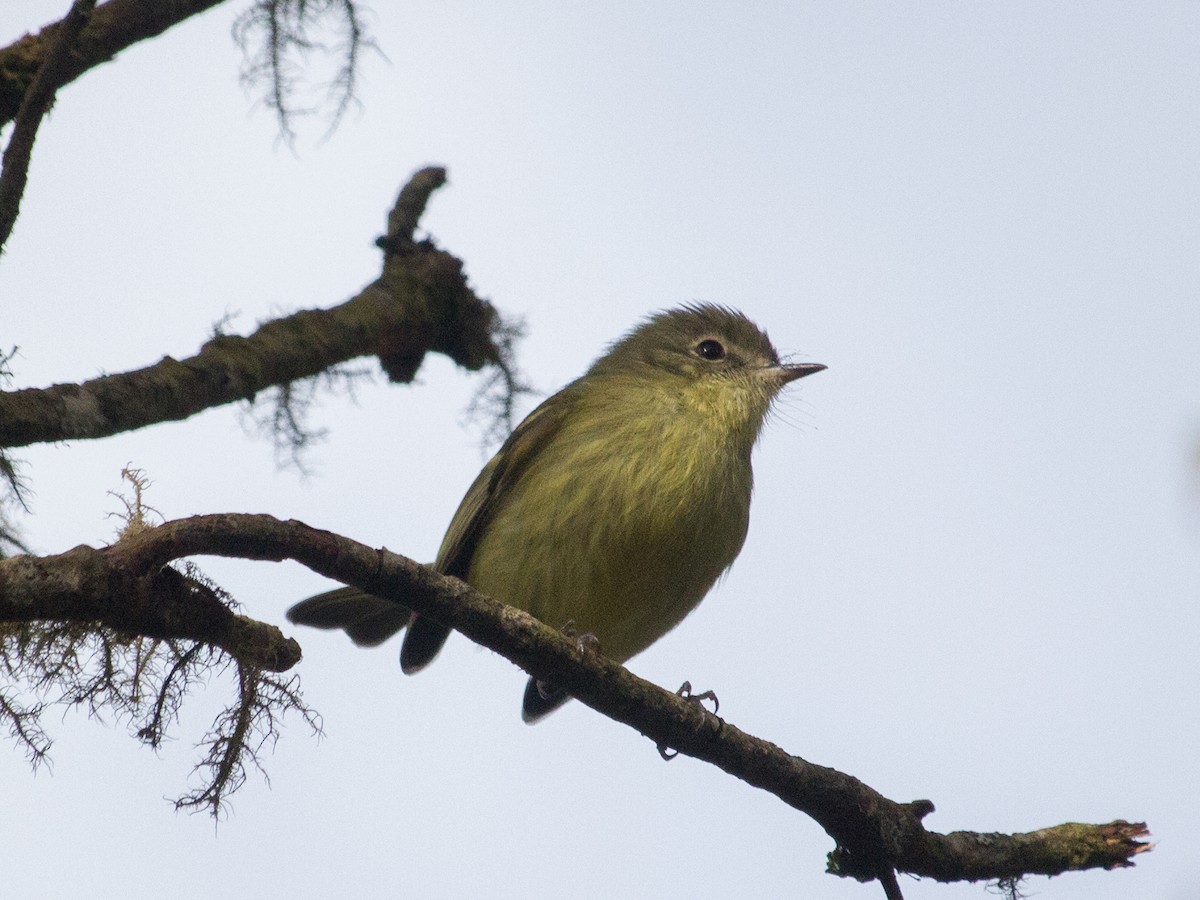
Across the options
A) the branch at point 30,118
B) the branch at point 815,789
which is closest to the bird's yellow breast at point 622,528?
the branch at point 815,789

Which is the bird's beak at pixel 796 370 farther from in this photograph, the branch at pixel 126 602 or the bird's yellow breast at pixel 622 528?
the branch at pixel 126 602

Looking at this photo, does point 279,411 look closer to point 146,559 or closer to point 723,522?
point 723,522

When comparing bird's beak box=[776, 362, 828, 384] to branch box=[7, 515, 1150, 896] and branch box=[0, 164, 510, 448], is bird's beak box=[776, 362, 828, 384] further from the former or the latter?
branch box=[7, 515, 1150, 896]

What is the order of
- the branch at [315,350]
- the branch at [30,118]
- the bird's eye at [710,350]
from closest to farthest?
1. the branch at [30,118]
2. the branch at [315,350]
3. the bird's eye at [710,350]

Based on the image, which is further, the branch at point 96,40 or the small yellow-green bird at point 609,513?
the small yellow-green bird at point 609,513

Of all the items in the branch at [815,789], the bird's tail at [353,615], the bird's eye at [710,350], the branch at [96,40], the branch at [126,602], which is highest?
the bird's eye at [710,350]

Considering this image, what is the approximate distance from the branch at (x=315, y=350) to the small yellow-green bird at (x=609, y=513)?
2.19ft

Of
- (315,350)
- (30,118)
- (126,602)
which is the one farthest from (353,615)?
(126,602)

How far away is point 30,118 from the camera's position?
3.84m

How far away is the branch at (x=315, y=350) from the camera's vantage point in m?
4.24

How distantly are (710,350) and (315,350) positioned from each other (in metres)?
2.18

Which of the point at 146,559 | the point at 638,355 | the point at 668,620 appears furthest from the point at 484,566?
the point at 146,559

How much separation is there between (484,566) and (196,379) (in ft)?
5.05

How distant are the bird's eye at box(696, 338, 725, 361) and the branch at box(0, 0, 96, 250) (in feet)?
12.3
